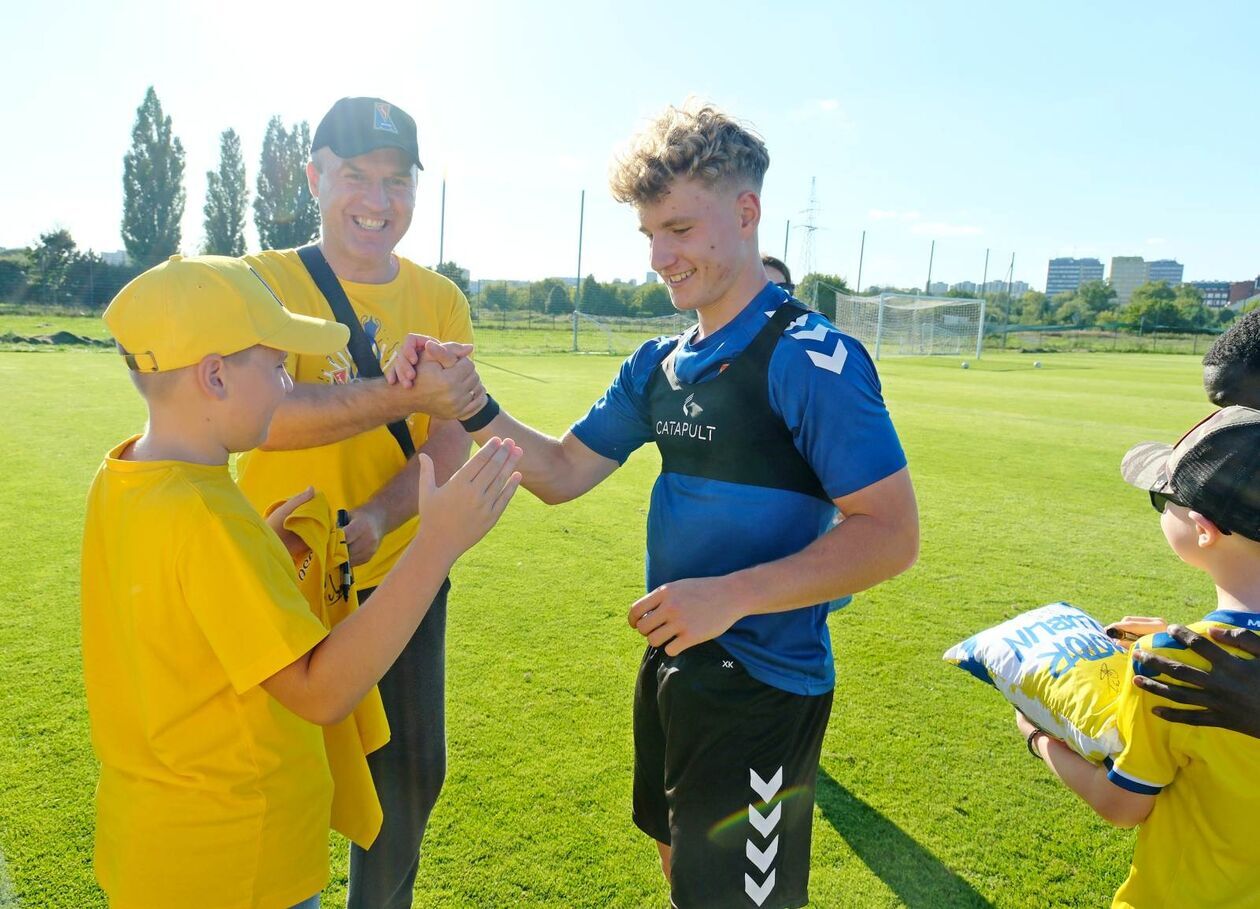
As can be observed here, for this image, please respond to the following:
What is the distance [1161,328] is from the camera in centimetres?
6097

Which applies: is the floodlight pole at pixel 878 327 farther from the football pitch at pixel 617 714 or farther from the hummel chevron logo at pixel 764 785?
the hummel chevron logo at pixel 764 785

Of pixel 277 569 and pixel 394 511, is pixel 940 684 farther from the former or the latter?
pixel 277 569

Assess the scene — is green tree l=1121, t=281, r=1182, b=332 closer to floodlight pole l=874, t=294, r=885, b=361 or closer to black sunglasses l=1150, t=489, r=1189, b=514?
floodlight pole l=874, t=294, r=885, b=361

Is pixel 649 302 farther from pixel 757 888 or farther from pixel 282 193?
pixel 757 888

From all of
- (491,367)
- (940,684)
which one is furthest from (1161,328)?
(940,684)

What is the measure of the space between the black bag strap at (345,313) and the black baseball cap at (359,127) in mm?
339

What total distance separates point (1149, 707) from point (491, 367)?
23.0 m

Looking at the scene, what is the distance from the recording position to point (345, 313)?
2498 millimetres

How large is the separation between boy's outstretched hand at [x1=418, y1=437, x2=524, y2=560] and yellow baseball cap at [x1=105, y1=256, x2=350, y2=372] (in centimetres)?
46

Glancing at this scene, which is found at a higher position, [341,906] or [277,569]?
[277,569]

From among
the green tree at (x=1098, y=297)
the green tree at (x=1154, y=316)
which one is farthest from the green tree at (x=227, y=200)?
the green tree at (x=1098, y=297)

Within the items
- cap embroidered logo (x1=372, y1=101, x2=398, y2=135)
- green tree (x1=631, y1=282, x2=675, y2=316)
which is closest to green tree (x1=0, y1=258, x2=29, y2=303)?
green tree (x1=631, y1=282, x2=675, y2=316)

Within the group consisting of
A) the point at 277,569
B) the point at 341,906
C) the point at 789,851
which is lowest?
the point at 341,906

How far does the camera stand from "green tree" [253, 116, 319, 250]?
44.7 m
